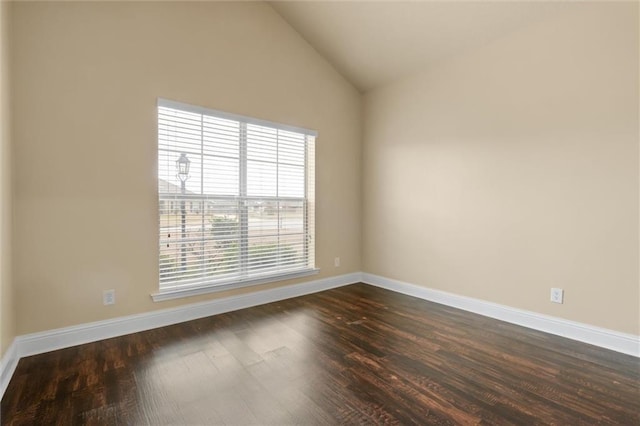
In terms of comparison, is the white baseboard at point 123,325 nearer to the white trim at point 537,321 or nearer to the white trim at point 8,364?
the white trim at point 8,364

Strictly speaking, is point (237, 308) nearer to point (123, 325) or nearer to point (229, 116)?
point (123, 325)

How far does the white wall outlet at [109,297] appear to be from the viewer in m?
2.61

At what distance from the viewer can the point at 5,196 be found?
6.82 ft

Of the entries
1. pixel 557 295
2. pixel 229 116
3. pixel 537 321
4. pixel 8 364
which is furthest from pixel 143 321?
pixel 557 295

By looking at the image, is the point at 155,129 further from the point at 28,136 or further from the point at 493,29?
the point at 493,29

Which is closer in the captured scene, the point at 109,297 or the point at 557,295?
the point at 109,297

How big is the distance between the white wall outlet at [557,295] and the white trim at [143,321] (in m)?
2.49

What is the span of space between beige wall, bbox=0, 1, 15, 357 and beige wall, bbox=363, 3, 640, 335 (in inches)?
145

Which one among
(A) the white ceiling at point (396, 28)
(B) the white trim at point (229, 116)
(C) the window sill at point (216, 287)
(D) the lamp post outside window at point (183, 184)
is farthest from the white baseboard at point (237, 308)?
(A) the white ceiling at point (396, 28)

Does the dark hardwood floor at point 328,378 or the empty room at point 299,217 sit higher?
the empty room at point 299,217

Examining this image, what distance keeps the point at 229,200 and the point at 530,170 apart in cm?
297

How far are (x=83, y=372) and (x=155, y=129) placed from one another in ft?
6.44

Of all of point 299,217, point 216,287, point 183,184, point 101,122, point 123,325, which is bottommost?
point 123,325

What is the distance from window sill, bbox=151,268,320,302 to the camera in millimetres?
2886
